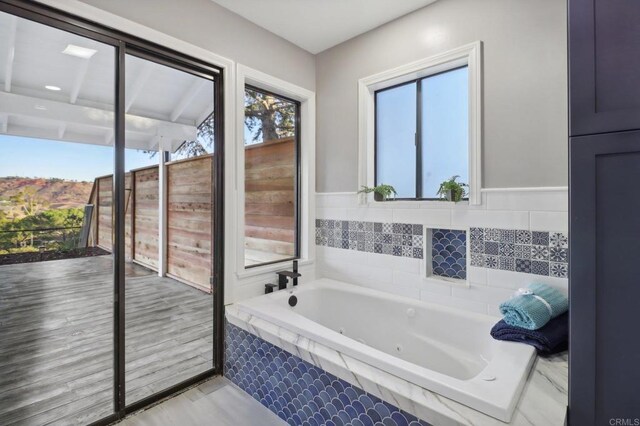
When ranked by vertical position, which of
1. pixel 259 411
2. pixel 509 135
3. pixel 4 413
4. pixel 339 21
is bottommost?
pixel 259 411

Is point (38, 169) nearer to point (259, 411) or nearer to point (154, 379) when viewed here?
point (154, 379)

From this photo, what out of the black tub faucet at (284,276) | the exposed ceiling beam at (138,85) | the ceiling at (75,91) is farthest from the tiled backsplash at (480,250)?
the exposed ceiling beam at (138,85)

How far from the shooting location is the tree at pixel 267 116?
2744 mm

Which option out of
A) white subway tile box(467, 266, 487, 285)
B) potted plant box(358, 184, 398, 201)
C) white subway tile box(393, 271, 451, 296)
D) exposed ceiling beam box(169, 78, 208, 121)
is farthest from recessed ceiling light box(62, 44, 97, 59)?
white subway tile box(467, 266, 487, 285)

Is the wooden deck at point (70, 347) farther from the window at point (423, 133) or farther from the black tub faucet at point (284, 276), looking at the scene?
the window at point (423, 133)

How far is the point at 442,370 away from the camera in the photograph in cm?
207

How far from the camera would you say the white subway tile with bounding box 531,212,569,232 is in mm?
1804

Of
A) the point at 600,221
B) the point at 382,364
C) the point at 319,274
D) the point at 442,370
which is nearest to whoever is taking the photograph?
the point at 600,221

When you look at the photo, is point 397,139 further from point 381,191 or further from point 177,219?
point 177,219

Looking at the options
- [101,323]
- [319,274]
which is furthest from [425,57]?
[101,323]

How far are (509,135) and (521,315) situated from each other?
1119 millimetres

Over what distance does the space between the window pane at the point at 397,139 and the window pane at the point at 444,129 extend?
4.2 inches

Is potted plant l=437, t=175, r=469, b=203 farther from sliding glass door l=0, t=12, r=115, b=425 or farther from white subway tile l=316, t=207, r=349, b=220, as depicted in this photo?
sliding glass door l=0, t=12, r=115, b=425

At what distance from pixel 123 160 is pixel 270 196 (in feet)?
4.34
